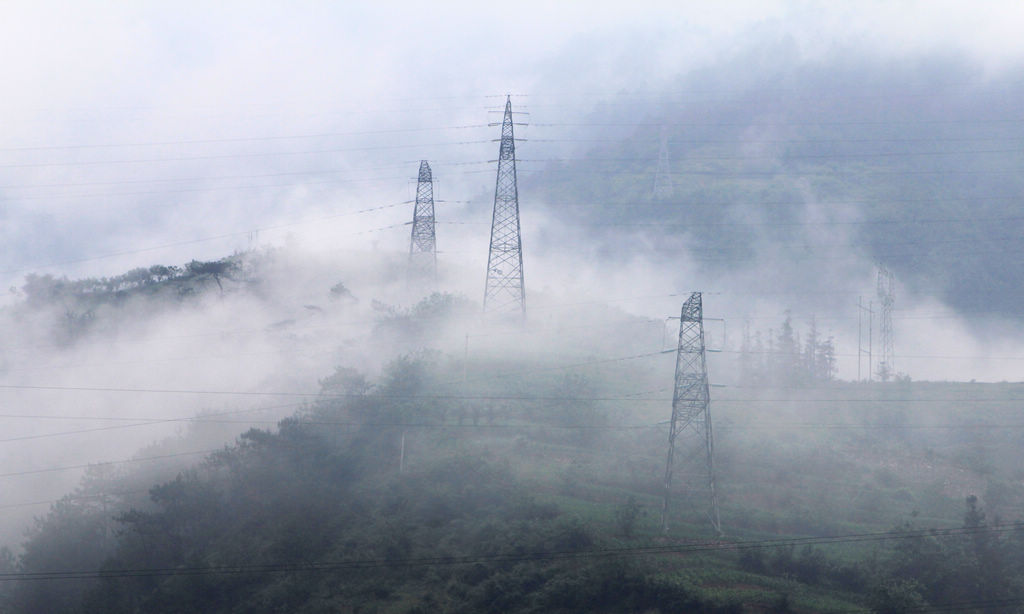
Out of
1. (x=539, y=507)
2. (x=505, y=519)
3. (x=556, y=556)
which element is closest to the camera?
(x=556, y=556)

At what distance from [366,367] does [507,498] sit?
2733 cm

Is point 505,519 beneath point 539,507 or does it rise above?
beneath

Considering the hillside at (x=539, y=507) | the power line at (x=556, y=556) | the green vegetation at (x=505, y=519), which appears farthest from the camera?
the power line at (x=556, y=556)

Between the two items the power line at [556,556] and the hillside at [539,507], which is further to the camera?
the power line at [556,556]

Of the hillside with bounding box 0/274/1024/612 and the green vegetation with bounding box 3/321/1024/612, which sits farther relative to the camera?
the hillside with bounding box 0/274/1024/612

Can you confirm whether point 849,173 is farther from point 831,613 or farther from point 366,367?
point 831,613

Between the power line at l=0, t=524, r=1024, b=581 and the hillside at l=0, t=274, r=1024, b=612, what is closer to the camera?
the hillside at l=0, t=274, r=1024, b=612

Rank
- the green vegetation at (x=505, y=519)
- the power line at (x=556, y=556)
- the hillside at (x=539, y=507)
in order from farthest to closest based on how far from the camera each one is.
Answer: the power line at (x=556, y=556) → the hillside at (x=539, y=507) → the green vegetation at (x=505, y=519)

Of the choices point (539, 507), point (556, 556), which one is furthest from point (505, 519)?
point (556, 556)

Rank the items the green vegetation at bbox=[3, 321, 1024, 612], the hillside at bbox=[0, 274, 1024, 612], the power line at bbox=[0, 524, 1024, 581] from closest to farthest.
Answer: the green vegetation at bbox=[3, 321, 1024, 612] → the hillside at bbox=[0, 274, 1024, 612] → the power line at bbox=[0, 524, 1024, 581]

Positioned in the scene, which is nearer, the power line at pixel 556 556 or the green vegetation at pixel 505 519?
the green vegetation at pixel 505 519

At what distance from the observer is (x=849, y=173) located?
182125mm

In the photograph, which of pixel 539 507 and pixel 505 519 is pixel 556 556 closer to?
pixel 539 507

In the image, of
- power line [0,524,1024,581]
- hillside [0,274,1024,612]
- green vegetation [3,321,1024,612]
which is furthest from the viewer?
power line [0,524,1024,581]
